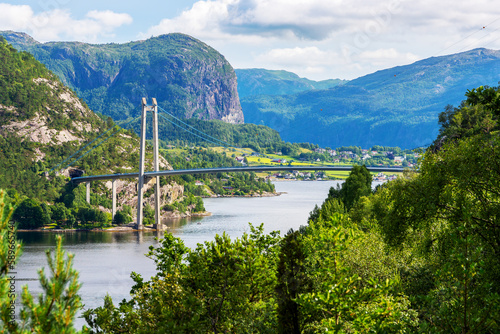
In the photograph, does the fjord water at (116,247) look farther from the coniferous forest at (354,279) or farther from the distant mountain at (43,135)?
the distant mountain at (43,135)

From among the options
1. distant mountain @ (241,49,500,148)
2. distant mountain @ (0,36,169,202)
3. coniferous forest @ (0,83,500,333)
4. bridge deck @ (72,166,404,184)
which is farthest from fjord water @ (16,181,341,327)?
distant mountain @ (241,49,500,148)

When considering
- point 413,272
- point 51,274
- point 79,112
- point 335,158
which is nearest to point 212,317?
point 51,274

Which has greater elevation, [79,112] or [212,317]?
[79,112]

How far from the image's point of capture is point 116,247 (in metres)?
36.3

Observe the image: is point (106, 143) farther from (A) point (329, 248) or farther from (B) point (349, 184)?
(A) point (329, 248)

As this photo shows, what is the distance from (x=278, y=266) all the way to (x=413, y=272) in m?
4.67

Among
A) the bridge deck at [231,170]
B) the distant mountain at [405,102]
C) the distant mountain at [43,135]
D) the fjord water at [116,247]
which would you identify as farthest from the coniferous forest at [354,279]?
the distant mountain at [405,102]

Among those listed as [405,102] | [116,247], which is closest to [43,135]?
[116,247]

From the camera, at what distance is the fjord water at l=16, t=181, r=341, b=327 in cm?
2323

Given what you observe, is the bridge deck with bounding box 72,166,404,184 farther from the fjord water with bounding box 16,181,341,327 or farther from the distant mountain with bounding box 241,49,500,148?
the distant mountain with bounding box 241,49,500,148

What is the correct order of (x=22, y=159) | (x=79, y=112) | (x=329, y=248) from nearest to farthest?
(x=329, y=248)
(x=22, y=159)
(x=79, y=112)

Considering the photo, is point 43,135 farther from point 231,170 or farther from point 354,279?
point 354,279

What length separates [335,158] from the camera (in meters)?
107

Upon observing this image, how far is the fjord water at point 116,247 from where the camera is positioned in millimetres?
23228
